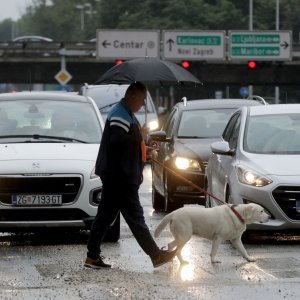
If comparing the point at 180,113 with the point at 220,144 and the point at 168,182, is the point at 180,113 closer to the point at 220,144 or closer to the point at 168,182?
the point at 168,182

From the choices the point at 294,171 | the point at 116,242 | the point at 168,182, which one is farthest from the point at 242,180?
the point at 168,182

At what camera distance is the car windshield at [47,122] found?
13.6m

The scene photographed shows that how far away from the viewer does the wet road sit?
9250 mm

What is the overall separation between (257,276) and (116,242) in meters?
3.05

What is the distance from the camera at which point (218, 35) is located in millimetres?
59531

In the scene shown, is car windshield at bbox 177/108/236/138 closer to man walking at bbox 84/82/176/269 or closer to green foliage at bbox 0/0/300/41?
man walking at bbox 84/82/176/269

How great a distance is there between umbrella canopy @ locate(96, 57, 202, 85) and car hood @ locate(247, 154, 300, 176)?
1.54 meters

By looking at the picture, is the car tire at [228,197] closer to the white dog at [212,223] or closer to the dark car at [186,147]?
the white dog at [212,223]

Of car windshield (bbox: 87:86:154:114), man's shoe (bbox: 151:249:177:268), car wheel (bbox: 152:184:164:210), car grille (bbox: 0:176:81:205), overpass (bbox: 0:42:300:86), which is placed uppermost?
car grille (bbox: 0:176:81:205)

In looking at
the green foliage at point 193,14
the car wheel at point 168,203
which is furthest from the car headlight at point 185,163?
the green foliage at point 193,14

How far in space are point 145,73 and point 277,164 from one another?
2.07m

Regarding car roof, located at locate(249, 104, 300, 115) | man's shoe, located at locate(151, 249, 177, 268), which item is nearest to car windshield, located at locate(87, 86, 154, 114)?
car roof, located at locate(249, 104, 300, 115)

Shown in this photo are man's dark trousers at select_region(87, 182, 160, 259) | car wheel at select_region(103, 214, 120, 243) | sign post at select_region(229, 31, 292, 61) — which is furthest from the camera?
sign post at select_region(229, 31, 292, 61)

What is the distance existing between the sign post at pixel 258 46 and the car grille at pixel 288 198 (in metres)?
47.1
